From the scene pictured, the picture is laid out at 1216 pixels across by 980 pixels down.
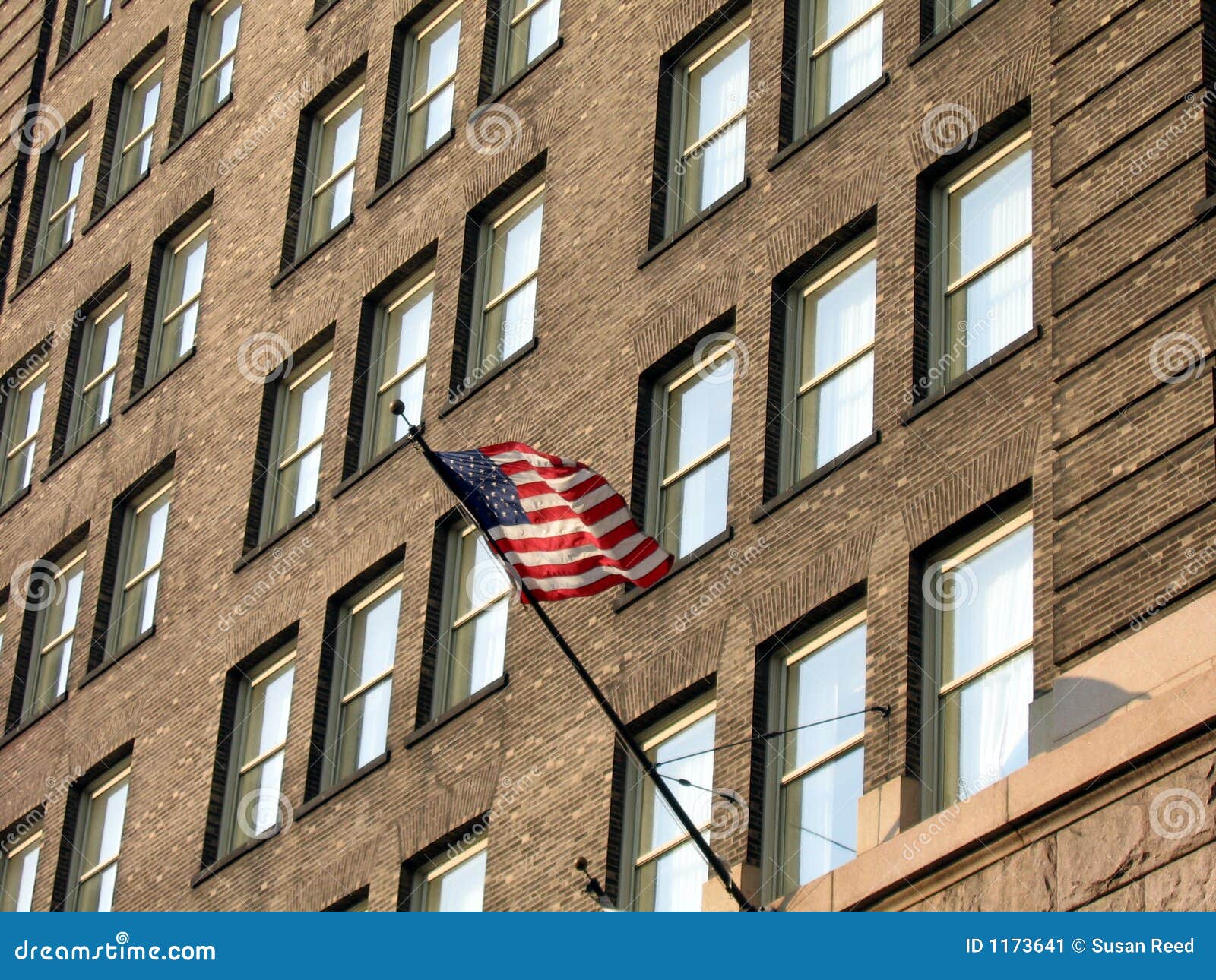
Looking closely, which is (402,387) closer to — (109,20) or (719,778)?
(719,778)

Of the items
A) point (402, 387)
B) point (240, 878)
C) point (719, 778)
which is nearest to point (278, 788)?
point (240, 878)

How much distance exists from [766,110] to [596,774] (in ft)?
25.0

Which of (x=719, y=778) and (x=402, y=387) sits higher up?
(x=402, y=387)

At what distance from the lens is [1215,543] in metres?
20.6

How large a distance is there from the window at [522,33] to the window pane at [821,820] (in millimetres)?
12385

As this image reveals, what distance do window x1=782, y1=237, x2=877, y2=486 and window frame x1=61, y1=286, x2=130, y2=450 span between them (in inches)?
598

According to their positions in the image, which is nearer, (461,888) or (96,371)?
(461,888)

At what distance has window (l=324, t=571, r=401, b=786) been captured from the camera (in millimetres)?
32156

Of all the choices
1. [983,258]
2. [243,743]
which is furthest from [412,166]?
[983,258]

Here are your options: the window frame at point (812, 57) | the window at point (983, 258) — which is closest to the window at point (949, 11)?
the window frame at point (812, 57)

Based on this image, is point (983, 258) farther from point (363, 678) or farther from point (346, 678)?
point (346, 678)

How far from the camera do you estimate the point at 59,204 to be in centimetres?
4688

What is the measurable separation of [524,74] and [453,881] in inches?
416

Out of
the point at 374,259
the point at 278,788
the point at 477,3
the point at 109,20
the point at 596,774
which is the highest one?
the point at 109,20
